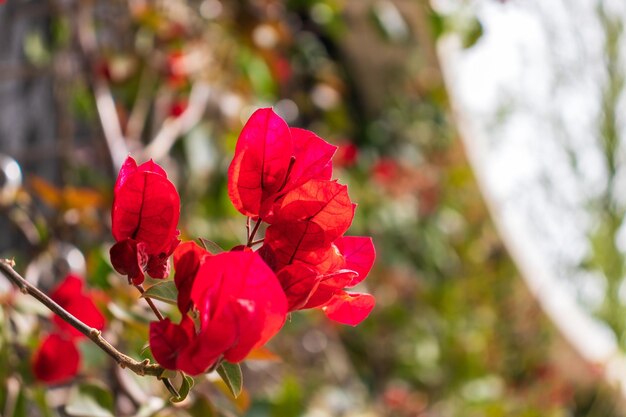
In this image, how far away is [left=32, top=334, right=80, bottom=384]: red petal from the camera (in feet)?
2.22

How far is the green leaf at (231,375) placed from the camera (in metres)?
0.38

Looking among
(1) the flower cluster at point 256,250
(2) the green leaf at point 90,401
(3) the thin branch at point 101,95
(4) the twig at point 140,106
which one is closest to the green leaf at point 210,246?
(1) the flower cluster at point 256,250

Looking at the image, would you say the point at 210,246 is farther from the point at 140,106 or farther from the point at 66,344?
the point at 140,106

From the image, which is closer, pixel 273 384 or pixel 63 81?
pixel 63 81

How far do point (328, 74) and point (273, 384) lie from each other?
3.12 feet

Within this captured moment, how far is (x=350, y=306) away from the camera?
417 millimetres

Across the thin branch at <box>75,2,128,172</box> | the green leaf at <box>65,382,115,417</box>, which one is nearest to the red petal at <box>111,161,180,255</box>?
the green leaf at <box>65,382,115,417</box>

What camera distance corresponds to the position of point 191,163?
1.57 meters

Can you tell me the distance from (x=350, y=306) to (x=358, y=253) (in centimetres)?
3

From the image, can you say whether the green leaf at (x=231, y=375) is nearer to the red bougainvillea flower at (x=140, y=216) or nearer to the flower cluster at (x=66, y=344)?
the red bougainvillea flower at (x=140, y=216)

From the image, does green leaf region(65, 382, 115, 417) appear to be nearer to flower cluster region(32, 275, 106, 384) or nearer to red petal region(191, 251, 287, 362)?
flower cluster region(32, 275, 106, 384)

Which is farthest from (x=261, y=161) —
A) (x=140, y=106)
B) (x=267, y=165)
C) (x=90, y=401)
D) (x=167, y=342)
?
(x=140, y=106)

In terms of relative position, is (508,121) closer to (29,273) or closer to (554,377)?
(554,377)

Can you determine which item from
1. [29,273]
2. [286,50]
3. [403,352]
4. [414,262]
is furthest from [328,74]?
[29,273]
